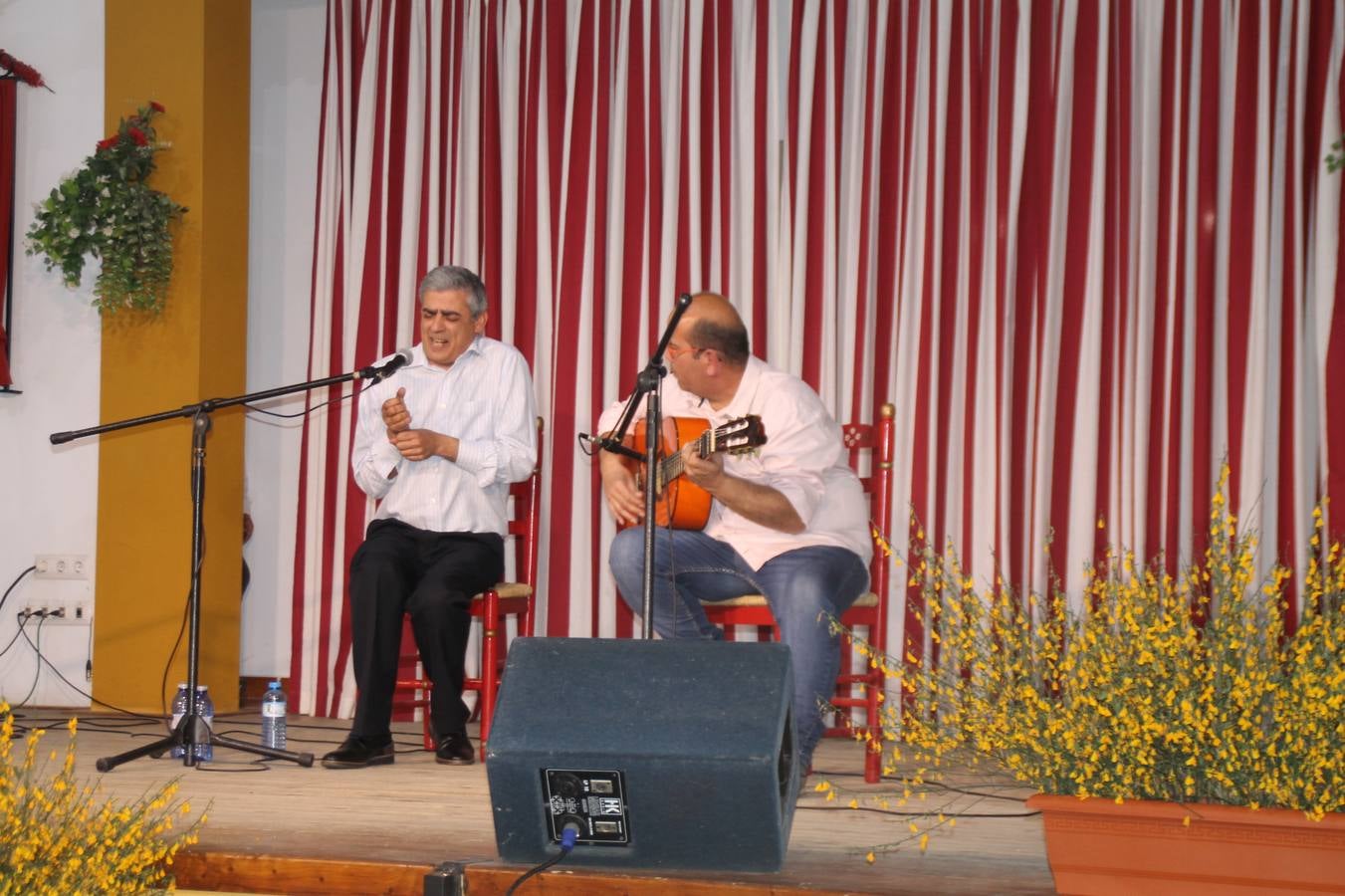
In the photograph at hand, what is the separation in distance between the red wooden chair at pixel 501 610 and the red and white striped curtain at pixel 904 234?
24cm

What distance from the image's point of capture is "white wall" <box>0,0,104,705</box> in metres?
4.71

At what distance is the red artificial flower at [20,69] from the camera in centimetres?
471

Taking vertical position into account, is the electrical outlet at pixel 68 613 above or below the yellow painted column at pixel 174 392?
below

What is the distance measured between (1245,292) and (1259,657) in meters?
2.24

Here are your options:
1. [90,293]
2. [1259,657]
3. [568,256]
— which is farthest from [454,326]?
[1259,657]

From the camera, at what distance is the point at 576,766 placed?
2.01 metres

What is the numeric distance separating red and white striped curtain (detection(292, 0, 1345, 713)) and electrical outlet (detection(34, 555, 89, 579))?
2.53 ft

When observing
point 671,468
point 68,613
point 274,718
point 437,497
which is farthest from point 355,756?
point 68,613

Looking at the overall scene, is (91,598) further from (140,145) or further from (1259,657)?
(1259,657)

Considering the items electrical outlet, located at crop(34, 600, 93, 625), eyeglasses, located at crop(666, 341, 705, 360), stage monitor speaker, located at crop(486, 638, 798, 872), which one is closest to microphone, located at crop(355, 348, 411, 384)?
eyeglasses, located at crop(666, 341, 705, 360)

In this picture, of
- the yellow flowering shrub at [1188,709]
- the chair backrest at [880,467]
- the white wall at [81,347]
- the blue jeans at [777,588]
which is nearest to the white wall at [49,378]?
the white wall at [81,347]

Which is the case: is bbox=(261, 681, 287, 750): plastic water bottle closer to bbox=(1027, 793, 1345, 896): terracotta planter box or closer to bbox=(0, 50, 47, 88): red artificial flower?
bbox=(1027, 793, 1345, 896): terracotta planter box

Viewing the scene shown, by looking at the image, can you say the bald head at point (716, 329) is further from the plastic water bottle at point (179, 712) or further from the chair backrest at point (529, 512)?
the plastic water bottle at point (179, 712)

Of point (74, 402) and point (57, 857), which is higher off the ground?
point (74, 402)
